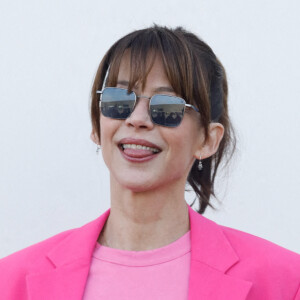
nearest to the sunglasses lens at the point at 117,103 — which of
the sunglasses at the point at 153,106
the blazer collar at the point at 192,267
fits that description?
the sunglasses at the point at 153,106

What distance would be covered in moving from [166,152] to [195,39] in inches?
23.2

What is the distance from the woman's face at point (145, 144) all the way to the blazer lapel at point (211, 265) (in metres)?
0.28

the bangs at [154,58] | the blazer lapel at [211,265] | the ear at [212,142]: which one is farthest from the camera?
the ear at [212,142]

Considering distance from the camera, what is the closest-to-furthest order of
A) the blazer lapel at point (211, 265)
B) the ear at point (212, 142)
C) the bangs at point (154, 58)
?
the blazer lapel at point (211, 265)
the bangs at point (154, 58)
the ear at point (212, 142)

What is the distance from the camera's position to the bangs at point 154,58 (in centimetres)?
294

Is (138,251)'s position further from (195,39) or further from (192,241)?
(195,39)

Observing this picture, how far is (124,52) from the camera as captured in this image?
3039mm

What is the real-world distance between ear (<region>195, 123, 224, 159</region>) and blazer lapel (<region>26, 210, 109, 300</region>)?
22.9 inches

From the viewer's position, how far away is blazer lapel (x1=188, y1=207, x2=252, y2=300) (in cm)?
283

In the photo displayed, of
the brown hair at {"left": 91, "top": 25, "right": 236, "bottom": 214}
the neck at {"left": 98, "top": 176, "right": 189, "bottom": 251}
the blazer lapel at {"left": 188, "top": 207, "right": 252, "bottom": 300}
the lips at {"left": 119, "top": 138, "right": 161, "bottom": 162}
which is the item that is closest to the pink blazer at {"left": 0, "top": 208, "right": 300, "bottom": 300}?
the blazer lapel at {"left": 188, "top": 207, "right": 252, "bottom": 300}

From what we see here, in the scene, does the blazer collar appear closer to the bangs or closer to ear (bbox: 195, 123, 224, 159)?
ear (bbox: 195, 123, 224, 159)

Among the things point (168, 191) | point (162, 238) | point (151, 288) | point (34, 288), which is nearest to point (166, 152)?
point (168, 191)

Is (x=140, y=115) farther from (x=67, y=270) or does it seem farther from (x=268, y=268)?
(x=268, y=268)

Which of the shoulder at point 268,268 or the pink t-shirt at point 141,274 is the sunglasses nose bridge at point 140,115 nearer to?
the pink t-shirt at point 141,274
